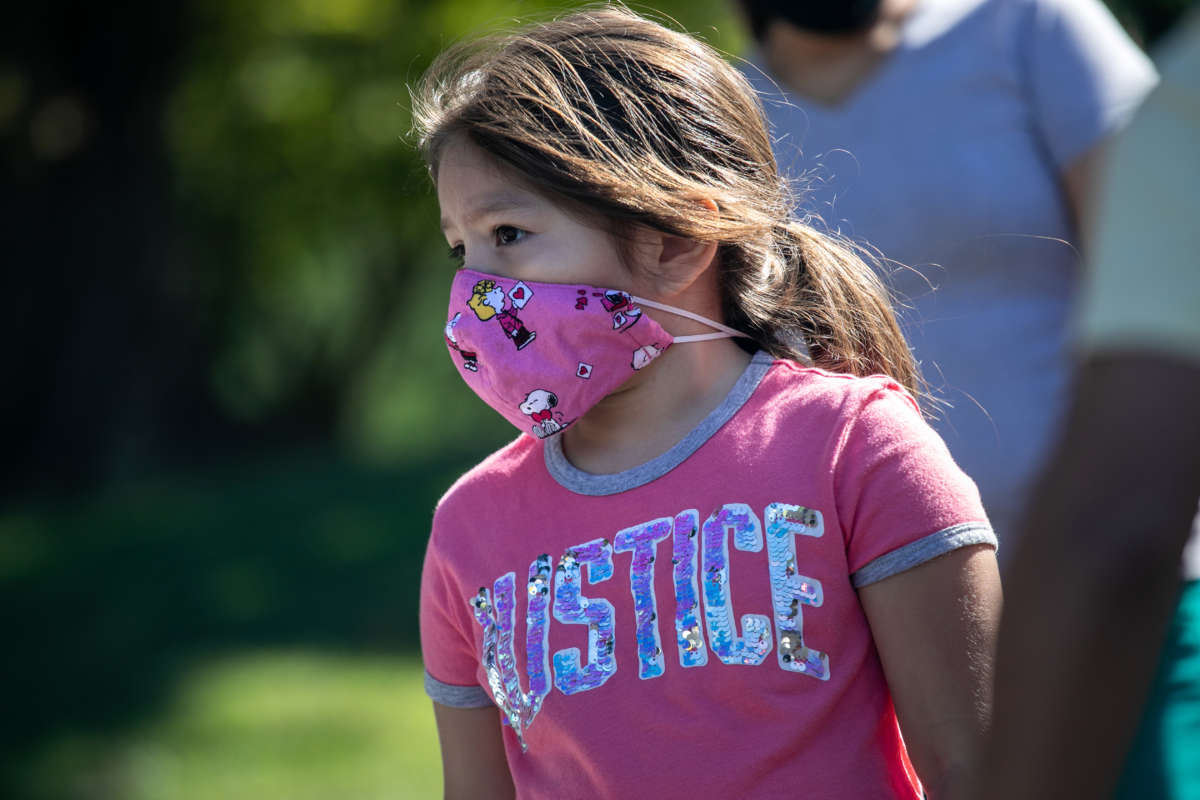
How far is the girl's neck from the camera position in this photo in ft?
6.46

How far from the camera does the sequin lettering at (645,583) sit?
177 cm

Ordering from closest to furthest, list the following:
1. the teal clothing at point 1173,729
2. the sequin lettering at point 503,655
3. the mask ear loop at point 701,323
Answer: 1. the teal clothing at point 1173,729
2. the sequin lettering at point 503,655
3. the mask ear loop at point 701,323

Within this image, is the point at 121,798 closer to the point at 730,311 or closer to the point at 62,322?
the point at 730,311

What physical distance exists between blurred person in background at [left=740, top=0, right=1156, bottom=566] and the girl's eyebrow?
57cm

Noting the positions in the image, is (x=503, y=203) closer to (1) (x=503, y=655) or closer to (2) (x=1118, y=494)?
(1) (x=503, y=655)

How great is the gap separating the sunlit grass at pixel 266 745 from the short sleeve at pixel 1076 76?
4.51 metres

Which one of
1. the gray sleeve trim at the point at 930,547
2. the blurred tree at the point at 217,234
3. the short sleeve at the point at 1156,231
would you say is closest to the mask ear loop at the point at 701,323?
the gray sleeve trim at the point at 930,547

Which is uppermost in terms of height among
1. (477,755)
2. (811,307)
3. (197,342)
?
(197,342)

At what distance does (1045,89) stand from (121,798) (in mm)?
5323

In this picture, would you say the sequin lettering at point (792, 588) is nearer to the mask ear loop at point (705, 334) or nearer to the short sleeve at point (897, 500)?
the short sleeve at point (897, 500)

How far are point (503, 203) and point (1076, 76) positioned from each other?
1069 mm

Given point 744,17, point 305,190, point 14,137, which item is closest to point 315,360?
point 305,190

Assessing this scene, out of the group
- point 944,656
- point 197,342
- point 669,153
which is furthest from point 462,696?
point 197,342

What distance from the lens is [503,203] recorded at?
1912 millimetres
